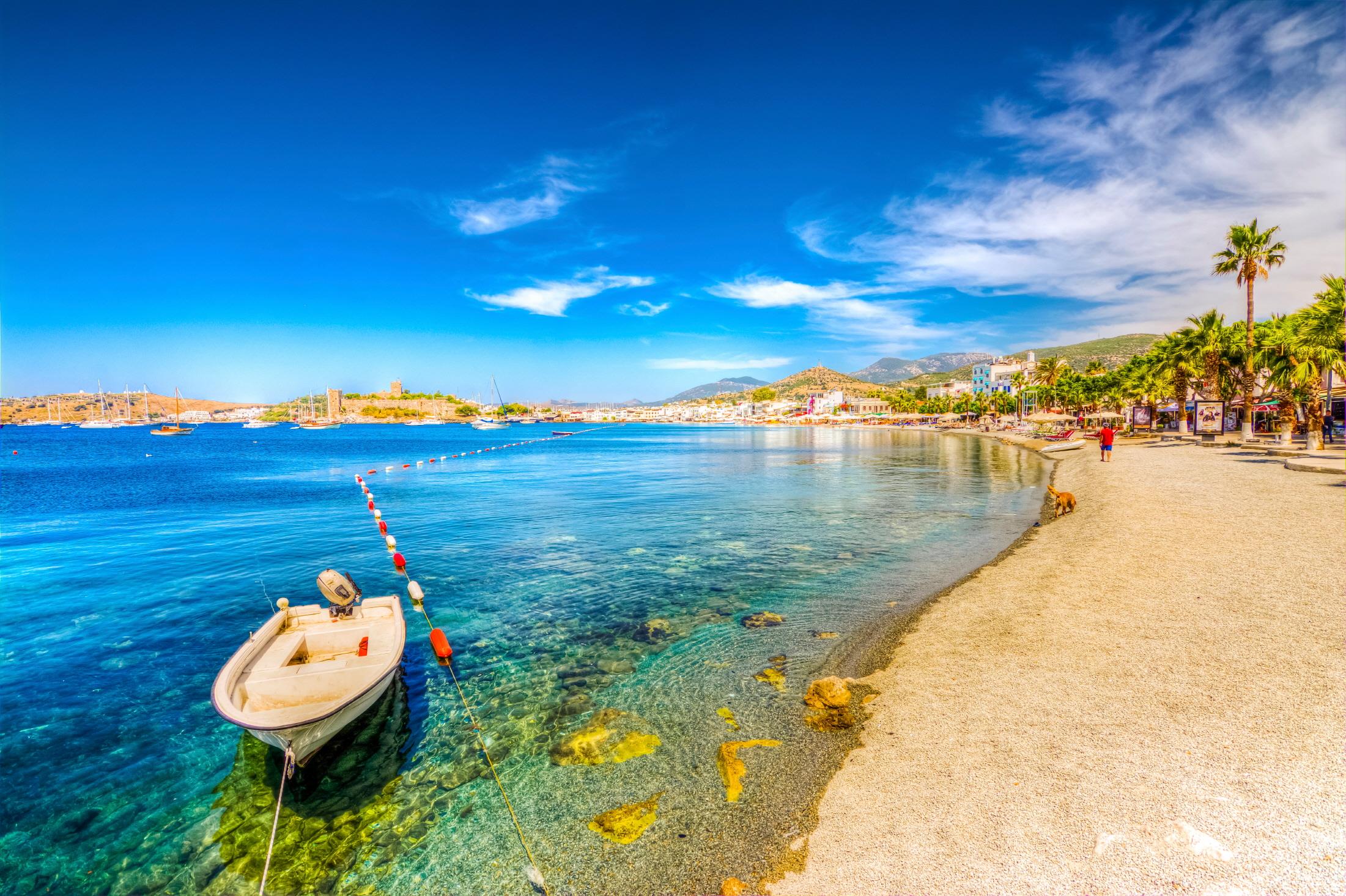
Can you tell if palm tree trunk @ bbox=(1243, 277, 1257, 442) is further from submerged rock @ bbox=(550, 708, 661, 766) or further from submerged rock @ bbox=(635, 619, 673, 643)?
submerged rock @ bbox=(550, 708, 661, 766)

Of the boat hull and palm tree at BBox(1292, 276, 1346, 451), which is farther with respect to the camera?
palm tree at BBox(1292, 276, 1346, 451)

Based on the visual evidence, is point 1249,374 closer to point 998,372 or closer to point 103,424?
point 998,372

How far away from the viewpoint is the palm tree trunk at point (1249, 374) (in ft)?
107

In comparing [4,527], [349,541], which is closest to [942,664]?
[349,541]

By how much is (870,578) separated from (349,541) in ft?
61.7

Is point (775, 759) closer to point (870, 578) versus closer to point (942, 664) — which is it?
point (942, 664)

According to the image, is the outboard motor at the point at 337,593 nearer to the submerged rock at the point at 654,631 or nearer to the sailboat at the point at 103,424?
the submerged rock at the point at 654,631

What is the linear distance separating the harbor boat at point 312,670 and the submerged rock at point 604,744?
2.71 meters

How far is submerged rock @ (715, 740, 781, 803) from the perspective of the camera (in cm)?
636

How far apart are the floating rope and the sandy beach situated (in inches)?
200

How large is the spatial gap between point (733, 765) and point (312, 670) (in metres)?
6.08

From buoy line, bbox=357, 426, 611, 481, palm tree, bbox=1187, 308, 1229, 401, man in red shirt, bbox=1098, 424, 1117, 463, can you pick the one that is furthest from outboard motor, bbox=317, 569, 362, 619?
palm tree, bbox=1187, 308, 1229, 401

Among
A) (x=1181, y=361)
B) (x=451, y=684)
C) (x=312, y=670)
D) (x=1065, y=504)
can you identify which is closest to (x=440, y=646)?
(x=451, y=684)

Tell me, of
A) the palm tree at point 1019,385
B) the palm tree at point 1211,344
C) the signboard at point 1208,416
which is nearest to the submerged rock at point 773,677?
the palm tree at point 1211,344
